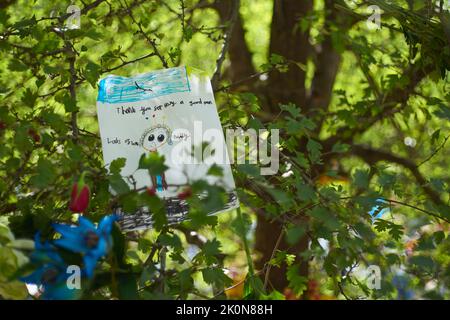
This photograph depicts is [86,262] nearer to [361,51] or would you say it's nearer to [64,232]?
[64,232]

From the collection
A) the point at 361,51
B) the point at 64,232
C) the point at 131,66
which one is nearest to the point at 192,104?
the point at 64,232

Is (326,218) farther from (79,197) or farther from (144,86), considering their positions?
(144,86)

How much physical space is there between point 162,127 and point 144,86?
134 millimetres

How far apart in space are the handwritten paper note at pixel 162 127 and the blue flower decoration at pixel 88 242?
0.97 feet

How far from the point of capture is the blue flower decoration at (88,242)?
1.04 m

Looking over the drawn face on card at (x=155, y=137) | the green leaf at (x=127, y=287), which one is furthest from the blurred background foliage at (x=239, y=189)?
the drawn face on card at (x=155, y=137)

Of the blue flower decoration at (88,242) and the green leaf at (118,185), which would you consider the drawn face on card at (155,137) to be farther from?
the blue flower decoration at (88,242)

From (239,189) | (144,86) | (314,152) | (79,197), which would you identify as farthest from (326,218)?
(144,86)

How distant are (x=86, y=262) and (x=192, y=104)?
0.58m

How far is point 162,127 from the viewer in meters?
1.48

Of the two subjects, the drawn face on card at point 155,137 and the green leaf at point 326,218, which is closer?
the green leaf at point 326,218

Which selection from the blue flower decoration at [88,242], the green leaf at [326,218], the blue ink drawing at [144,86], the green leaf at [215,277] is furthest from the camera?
the blue ink drawing at [144,86]

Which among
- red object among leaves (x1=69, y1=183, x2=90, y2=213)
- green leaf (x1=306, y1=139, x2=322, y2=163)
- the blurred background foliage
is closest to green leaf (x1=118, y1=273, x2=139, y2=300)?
the blurred background foliage

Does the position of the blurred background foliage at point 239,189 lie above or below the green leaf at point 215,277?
above
